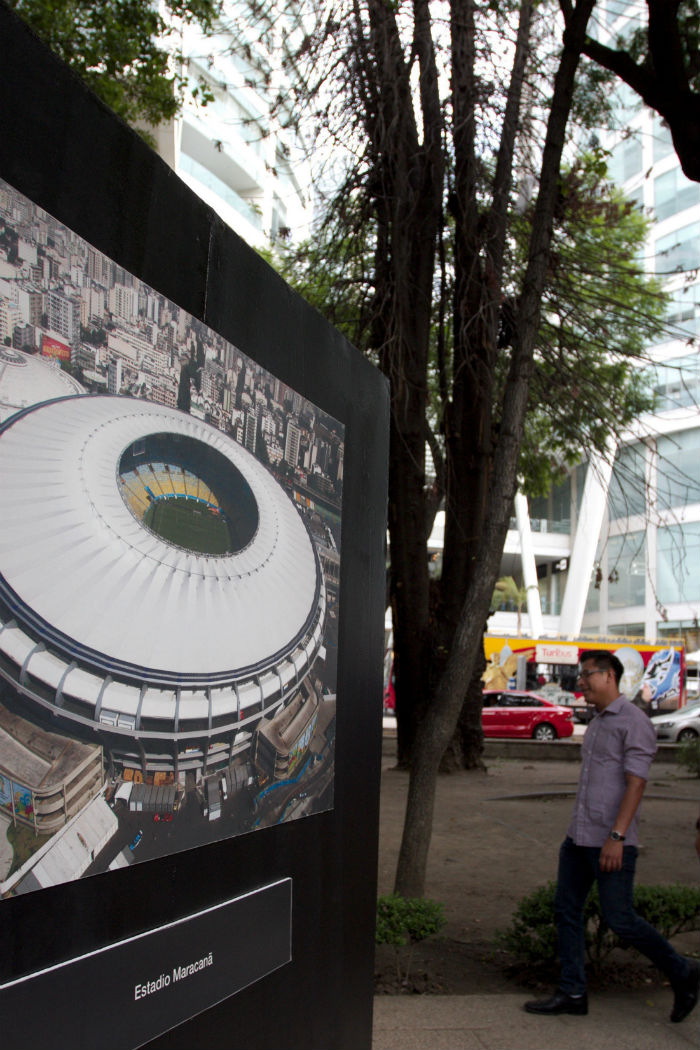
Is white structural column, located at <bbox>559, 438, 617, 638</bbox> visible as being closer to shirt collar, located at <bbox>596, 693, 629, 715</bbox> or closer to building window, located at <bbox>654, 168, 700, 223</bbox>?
building window, located at <bbox>654, 168, 700, 223</bbox>

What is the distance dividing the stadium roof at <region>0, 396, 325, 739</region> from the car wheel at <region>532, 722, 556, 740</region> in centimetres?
2524

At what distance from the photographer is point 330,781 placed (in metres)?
3.15

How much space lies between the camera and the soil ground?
4.93 metres

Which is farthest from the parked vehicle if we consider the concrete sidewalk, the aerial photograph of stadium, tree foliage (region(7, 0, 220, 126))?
the aerial photograph of stadium

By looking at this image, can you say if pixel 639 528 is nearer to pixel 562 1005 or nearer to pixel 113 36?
pixel 113 36

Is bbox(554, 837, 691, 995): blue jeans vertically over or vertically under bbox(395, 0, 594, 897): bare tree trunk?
under

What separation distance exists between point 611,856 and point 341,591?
1.81 metres

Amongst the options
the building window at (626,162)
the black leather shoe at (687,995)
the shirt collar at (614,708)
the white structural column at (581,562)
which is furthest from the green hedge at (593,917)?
the white structural column at (581,562)

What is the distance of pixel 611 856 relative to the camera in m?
3.97

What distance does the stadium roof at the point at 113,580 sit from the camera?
6.42 ft

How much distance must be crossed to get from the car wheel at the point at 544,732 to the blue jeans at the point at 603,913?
2331cm

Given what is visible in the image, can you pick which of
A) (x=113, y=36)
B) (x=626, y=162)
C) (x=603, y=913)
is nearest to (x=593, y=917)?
(x=603, y=913)

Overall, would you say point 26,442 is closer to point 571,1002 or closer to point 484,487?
point 571,1002

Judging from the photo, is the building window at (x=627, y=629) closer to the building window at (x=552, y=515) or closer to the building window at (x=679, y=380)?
the building window at (x=552, y=515)
